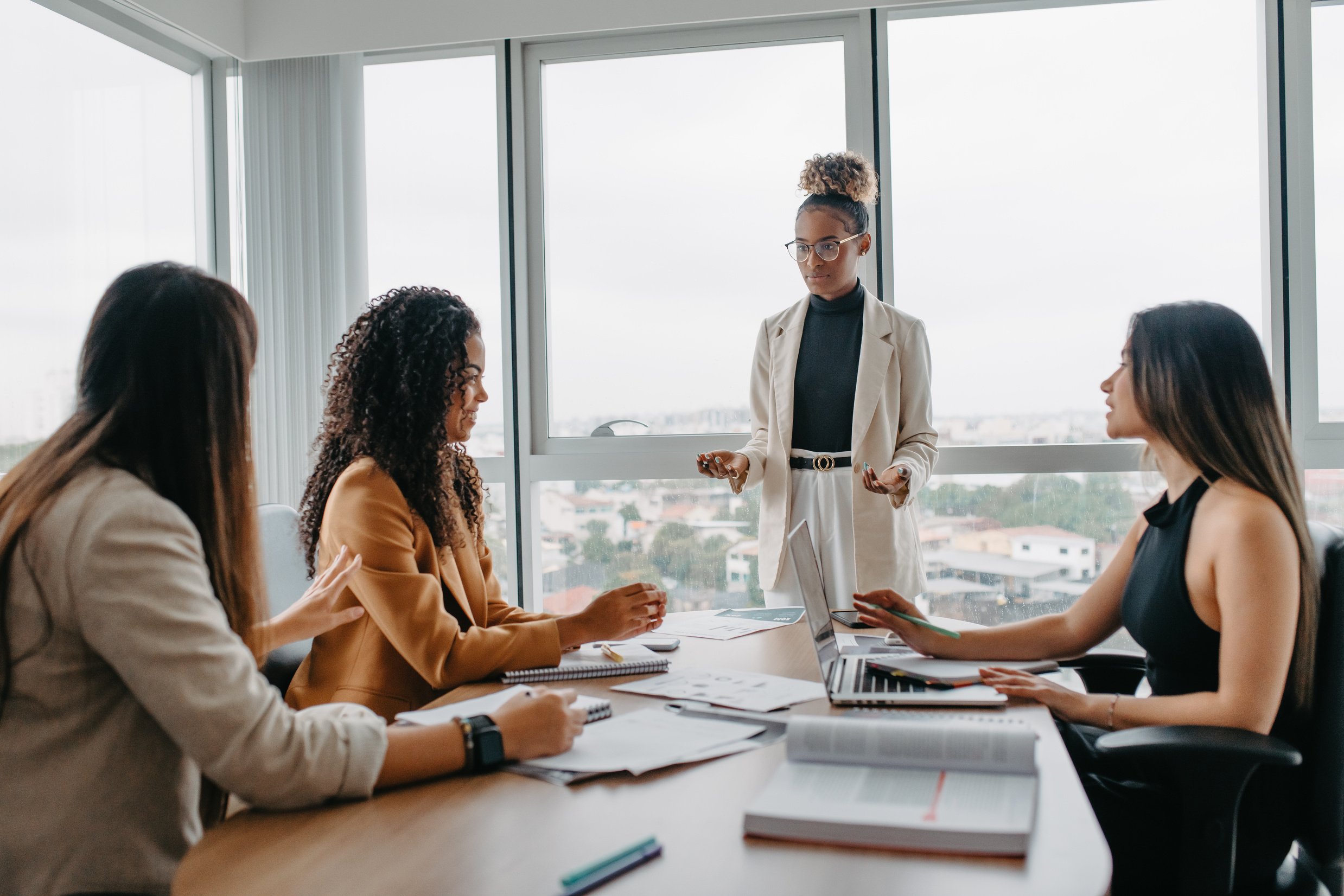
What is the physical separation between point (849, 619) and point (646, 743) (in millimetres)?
963

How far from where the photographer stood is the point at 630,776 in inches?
45.1

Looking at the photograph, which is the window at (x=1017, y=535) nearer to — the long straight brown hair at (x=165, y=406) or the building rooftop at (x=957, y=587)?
the building rooftop at (x=957, y=587)

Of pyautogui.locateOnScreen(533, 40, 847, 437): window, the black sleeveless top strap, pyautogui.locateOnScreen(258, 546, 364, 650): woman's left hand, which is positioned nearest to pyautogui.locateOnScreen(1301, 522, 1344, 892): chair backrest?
the black sleeveless top strap

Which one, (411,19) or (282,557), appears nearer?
(282,557)

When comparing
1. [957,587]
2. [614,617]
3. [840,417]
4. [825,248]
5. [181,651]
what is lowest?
[957,587]

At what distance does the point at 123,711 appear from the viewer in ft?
3.47

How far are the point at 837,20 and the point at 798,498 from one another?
168 cm

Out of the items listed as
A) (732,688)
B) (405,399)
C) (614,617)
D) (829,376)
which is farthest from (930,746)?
(829,376)

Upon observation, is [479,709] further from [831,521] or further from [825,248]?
[825,248]

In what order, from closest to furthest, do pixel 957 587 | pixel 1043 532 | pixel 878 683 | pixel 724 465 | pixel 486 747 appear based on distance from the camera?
pixel 486 747
pixel 878 683
pixel 724 465
pixel 1043 532
pixel 957 587

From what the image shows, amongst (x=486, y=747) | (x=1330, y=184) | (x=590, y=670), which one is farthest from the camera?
(x=1330, y=184)

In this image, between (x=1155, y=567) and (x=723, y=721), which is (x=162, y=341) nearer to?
(x=723, y=721)

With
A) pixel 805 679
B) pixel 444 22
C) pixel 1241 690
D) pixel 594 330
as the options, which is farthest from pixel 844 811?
pixel 444 22

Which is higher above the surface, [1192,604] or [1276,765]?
[1192,604]
